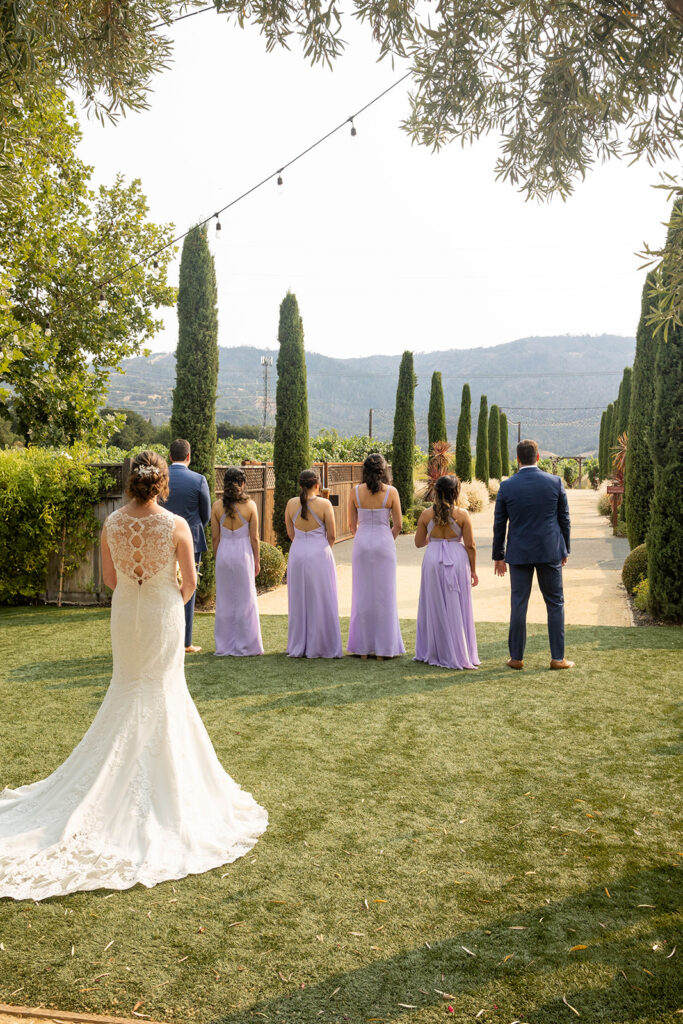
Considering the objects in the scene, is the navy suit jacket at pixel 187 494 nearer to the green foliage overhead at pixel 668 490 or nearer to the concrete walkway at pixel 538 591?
the concrete walkway at pixel 538 591

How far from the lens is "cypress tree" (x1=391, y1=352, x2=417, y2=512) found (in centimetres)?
2538

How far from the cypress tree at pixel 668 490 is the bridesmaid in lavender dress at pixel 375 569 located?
3751mm

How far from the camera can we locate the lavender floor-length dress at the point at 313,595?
7.73 metres

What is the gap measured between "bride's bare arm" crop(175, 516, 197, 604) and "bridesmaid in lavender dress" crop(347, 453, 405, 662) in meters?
3.58

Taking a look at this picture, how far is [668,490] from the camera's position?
9.52 metres

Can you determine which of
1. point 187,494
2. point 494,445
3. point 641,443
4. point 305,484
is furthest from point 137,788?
point 494,445

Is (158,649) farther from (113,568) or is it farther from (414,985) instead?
(414,985)

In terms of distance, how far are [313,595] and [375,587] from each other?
0.62 meters

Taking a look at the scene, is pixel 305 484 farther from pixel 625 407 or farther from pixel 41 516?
pixel 625 407

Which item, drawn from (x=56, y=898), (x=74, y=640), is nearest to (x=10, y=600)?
(x=74, y=640)

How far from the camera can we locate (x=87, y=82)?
5203 millimetres

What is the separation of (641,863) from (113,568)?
2909 millimetres

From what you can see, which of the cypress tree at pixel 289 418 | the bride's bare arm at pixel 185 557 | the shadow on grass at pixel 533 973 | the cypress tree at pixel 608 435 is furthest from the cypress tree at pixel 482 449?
the shadow on grass at pixel 533 973

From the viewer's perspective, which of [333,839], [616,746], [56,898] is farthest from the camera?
[616,746]
